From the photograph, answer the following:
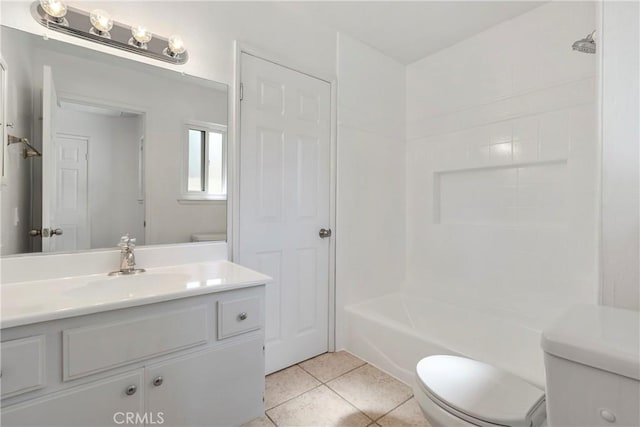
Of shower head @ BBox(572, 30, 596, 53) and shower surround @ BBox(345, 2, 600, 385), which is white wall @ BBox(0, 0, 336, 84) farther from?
shower head @ BBox(572, 30, 596, 53)

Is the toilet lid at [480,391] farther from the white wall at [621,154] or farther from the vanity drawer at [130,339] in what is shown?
the vanity drawer at [130,339]

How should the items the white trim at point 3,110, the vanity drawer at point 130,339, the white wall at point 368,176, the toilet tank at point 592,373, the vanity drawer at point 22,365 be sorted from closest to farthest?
the toilet tank at point 592,373, the vanity drawer at point 22,365, the vanity drawer at point 130,339, the white trim at point 3,110, the white wall at point 368,176

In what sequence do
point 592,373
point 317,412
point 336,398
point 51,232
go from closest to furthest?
point 592,373
point 51,232
point 317,412
point 336,398

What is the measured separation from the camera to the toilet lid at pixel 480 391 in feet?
3.28

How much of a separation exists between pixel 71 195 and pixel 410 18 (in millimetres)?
2294

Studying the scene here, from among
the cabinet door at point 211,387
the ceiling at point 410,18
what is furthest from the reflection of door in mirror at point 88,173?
the ceiling at point 410,18

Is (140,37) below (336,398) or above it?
above

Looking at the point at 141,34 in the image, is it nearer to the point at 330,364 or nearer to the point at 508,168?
the point at 330,364

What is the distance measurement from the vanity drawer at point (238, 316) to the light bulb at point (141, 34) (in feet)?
4.27

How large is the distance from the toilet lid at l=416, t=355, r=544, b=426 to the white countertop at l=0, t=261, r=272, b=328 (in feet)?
2.62

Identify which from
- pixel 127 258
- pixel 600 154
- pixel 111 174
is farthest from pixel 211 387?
pixel 600 154

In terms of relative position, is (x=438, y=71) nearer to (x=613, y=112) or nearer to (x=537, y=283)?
(x=613, y=112)

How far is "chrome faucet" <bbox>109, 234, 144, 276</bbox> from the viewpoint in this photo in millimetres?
1374

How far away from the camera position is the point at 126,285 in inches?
51.3
